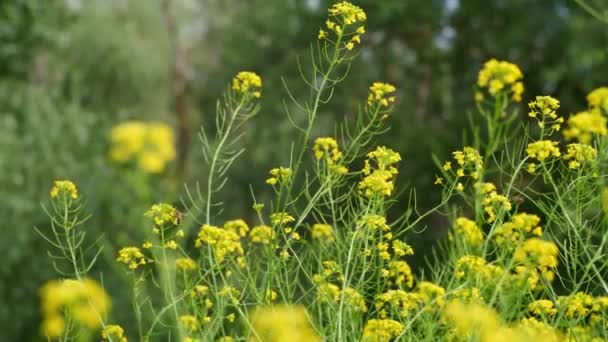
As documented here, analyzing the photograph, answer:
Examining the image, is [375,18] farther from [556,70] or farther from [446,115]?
[556,70]

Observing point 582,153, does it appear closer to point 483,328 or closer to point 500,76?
point 500,76

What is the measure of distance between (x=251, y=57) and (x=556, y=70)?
5260 millimetres

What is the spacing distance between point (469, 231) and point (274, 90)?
1213cm

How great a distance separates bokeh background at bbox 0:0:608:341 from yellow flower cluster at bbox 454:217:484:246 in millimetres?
7331

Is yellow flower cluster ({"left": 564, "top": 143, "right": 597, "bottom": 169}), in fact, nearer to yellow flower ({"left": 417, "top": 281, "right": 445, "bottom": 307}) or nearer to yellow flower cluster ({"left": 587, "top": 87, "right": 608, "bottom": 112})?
yellow flower cluster ({"left": 587, "top": 87, "right": 608, "bottom": 112})

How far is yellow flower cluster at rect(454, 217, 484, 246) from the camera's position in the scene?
2.74 meters

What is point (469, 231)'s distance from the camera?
279 cm

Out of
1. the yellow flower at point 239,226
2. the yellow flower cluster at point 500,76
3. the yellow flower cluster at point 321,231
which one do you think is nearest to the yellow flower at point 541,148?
the yellow flower cluster at point 500,76

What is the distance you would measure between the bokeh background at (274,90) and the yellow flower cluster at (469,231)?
733 cm

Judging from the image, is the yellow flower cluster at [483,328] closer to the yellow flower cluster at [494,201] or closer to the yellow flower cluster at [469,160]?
the yellow flower cluster at [494,201]

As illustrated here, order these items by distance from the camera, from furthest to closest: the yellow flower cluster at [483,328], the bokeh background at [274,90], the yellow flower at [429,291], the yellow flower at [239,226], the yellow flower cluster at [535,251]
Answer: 1. the bokeh background at [274,90]
2. the yellow flower at [239,226]
3. the yellow flower at [429,291]
4. the yellow flower cluster at [535,251]
5. the yellow flower cluster at [483,328]

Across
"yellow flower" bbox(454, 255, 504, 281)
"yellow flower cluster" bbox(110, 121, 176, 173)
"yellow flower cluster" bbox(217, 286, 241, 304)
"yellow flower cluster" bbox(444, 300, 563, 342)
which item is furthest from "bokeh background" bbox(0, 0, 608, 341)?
"yellow flower cluster" bbox(110, 121, 176, 173)

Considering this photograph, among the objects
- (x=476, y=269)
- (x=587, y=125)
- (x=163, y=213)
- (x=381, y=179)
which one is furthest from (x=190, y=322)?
(x=587, y=125)

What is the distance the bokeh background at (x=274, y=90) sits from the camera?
11.8m
